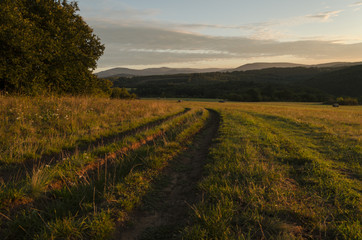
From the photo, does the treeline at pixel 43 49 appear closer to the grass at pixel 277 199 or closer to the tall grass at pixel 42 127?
the tall grass at pixel 42 127

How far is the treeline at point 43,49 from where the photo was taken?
1393 cm

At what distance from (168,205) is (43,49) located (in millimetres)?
19326

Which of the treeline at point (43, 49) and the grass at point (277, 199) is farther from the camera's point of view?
the treeline at point (43, 49)

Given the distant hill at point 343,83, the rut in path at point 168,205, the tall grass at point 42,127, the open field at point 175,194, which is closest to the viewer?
the open field at point 175,194

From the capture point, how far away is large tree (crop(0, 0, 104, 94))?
1391 cm

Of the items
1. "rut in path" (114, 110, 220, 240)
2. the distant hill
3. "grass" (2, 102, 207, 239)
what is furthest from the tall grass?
the distant hill

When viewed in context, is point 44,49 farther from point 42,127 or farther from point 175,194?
point 175,194

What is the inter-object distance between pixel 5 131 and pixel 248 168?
9.25 metres

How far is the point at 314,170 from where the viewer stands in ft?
17.4

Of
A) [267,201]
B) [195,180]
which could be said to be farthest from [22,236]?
[267,201]

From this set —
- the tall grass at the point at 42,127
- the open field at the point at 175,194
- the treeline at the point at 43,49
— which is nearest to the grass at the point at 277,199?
the open field at the point at 175,194

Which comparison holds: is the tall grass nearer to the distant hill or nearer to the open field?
the open field

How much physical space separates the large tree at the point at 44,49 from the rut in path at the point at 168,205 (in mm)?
16358

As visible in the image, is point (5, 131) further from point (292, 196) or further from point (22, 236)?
point (292, 196)
